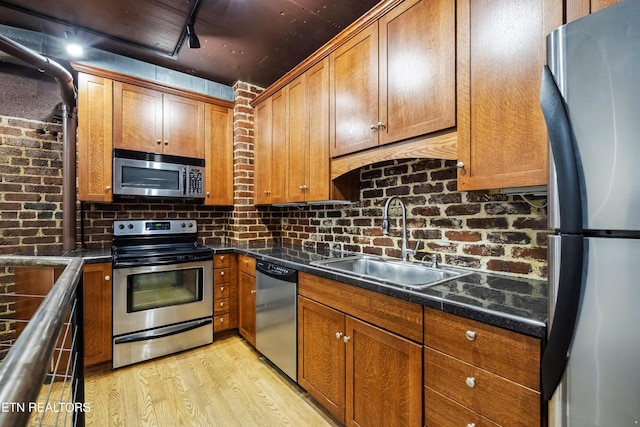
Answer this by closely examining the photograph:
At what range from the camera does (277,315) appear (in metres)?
2.20

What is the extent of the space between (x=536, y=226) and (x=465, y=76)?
31.0 inches

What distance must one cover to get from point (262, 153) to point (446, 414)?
8.54 feet

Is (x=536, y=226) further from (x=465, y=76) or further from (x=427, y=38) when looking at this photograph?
(x=427, y=38)

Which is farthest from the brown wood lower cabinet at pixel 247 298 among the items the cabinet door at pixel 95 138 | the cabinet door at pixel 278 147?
the cabinet door at pixel 95 138

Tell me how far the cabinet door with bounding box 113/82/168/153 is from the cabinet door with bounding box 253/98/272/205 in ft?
2.96

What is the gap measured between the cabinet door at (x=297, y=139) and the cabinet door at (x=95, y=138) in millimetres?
1554

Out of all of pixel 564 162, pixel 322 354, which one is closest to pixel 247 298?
pixel 322 354

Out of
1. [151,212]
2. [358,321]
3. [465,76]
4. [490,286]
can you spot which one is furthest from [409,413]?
[151,212]

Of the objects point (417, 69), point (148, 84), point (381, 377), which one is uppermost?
point (148, 84)

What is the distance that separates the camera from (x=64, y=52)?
2539 mm

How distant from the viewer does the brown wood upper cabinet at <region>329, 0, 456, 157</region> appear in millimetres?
1485

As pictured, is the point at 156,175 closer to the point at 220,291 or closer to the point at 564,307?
the point at 220,291

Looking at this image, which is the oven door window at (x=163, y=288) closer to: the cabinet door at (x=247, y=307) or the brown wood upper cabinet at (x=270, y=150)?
the cabinet door at (x=247, y=307)

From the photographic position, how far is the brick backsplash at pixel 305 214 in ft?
5.14
